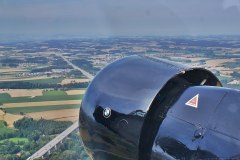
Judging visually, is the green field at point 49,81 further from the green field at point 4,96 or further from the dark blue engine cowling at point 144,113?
the dark blue engine cowling at point 144,113

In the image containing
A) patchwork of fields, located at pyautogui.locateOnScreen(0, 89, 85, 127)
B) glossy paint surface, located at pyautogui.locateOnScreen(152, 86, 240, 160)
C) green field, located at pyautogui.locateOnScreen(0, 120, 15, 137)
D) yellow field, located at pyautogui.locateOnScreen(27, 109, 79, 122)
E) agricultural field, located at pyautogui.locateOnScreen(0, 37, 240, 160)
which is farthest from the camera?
patchwork of fields, located at pyautogui.locateOnScreen(0, 89, 85, 127)

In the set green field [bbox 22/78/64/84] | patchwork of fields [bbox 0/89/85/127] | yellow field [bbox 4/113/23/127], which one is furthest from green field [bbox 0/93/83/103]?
green field [bbox 22/78/64/84]

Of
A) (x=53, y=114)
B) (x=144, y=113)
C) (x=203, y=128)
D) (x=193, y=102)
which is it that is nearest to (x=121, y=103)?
(x=144, y=113)

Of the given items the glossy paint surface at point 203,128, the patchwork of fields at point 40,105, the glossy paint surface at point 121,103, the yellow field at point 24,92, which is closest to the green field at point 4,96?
the yellow field at point 24,92

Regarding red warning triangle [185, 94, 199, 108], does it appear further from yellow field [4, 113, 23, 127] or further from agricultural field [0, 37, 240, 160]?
yellow field [4, 113, 23, 127]

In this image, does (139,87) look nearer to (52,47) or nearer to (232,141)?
(232,141)

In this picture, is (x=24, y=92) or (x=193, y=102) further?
(x=24, y=92)

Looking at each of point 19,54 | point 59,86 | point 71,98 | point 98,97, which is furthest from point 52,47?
point 98,97

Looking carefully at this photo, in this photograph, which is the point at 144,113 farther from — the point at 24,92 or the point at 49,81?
the point at 49,81
